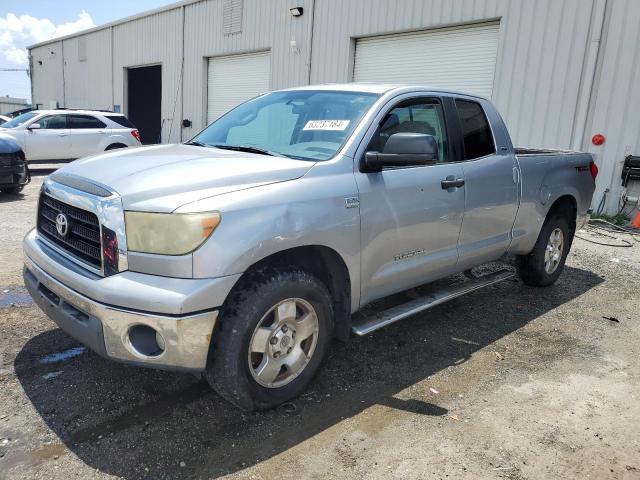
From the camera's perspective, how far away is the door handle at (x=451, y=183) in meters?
3.77

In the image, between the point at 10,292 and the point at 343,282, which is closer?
the point at 343,282

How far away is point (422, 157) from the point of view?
3.34 meters

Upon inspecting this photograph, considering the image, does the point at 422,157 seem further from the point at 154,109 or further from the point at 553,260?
the point at 154,109

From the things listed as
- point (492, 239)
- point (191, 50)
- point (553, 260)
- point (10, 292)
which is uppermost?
point (191, 50)

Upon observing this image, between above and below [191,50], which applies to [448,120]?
below

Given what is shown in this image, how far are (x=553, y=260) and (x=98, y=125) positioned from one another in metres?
12.7

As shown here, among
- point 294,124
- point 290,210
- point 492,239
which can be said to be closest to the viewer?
point 290,210

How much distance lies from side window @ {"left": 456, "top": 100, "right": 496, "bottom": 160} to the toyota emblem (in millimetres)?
2905

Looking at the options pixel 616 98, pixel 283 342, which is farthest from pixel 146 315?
pixel 616 98

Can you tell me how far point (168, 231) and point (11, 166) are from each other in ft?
27.1

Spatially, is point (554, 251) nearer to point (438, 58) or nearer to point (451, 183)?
point (451, 183)

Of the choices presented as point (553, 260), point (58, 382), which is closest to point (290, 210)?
point (58, 382)

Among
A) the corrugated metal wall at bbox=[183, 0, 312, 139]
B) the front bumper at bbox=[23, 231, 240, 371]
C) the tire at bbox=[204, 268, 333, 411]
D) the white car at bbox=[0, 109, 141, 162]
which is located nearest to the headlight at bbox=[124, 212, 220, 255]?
the front bumper at bbox=[23, 231, 240, 371]

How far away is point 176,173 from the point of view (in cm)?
281
